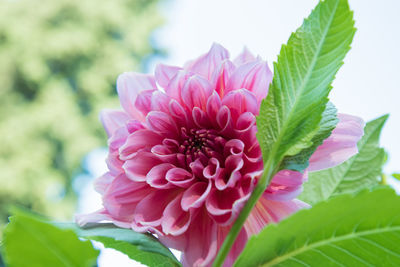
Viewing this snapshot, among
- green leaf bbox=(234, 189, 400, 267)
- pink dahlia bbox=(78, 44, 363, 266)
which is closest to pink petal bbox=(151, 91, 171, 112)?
pink dahlia bbox=(78, 44, 363, 266)

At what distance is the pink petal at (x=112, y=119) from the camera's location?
Answer: 0.32m

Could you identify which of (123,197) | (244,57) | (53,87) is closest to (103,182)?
(123,197)

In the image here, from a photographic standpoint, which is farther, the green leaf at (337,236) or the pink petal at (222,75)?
the pink petal at (222,75)

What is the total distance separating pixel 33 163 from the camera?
4340 millimetres

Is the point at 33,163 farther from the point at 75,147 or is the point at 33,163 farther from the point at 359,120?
the point at 359,120

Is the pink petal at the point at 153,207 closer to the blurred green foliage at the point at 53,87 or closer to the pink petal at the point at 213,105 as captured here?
the pink petal at the point at 213,105

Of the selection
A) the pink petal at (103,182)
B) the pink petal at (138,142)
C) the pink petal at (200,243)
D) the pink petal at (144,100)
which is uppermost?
the pink petal at (144,100)

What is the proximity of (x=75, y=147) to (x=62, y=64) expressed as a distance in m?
1.04

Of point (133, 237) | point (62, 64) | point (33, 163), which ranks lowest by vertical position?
point (33, 163)

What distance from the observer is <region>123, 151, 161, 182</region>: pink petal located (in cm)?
27

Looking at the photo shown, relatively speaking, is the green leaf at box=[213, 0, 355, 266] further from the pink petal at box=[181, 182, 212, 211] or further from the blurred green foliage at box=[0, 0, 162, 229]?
the blurred green foliage at box=[0, 0, 162, 229]

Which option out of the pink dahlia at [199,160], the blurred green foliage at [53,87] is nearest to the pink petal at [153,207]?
the pink dahlia at [199,160]

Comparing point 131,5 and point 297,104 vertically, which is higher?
point 297,104

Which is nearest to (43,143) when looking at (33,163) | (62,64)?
(33,163)
